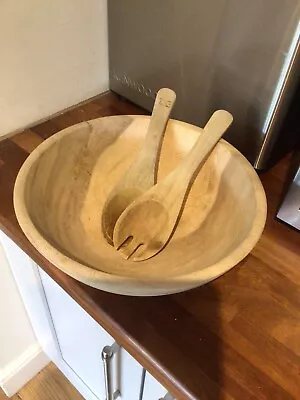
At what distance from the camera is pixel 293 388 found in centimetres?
42

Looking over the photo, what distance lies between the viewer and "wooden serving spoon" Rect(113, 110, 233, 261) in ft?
1.69

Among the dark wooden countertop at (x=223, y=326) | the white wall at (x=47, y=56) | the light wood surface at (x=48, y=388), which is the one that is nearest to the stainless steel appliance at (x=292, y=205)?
the dark wooden countertop at (x=223, y=326)

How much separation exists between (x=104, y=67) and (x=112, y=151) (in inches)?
9.3

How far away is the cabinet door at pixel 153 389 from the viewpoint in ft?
1.87

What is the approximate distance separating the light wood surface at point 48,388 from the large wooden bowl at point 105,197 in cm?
72

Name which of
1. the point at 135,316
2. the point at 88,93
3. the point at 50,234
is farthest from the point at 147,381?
the point at 88,93

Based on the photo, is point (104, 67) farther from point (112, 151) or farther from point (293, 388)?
point (293, 388)

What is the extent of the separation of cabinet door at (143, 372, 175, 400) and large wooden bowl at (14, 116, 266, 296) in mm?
192

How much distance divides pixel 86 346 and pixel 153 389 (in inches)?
7.1

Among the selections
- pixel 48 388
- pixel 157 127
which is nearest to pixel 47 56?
pixel 157 127

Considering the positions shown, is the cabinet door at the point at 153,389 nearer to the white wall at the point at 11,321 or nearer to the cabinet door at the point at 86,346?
the cabinet door at the point at 86,346

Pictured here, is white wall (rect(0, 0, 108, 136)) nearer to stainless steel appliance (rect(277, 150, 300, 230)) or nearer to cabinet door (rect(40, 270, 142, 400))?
cabinet door (rect(40, 270, 142, 400))

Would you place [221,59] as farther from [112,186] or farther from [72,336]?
[72,336]

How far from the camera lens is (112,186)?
59cm
